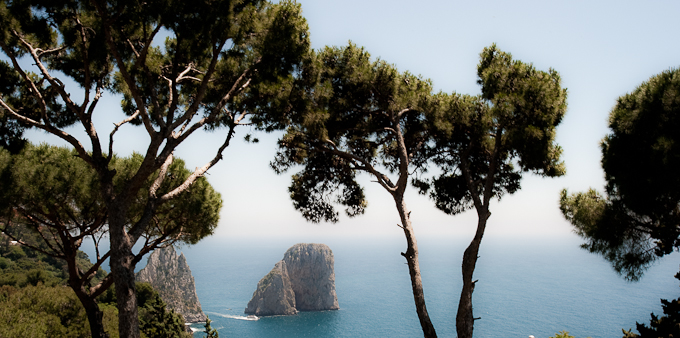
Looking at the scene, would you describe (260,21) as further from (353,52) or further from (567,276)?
(567,276)

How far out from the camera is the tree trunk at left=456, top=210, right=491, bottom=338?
584 centimetres

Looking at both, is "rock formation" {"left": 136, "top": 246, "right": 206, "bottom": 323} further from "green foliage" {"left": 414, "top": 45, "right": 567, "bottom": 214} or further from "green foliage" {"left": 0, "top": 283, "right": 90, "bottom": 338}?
"green foliage" {"left": 414, "top": 45, "right": 567, "bottom": 214}

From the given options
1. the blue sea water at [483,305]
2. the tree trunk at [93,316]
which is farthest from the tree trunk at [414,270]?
the blue sea water at [483,305]

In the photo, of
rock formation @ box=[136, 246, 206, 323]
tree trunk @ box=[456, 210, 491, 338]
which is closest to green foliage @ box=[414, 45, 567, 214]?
tree trunk @ box=[456, 210, 491, 338]

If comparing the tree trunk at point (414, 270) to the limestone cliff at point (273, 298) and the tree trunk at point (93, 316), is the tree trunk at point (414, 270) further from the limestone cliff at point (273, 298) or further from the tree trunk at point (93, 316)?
the limestone cliff at point (273, 298)

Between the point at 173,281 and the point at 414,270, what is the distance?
7695 centimetres

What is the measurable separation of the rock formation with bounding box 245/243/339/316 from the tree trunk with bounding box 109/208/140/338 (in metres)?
71.7

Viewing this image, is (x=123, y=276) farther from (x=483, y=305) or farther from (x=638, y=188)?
(x=483, y=305)

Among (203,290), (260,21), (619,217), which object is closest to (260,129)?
(260,21)

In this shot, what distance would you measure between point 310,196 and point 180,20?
174 inches

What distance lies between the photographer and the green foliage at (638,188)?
473 cm

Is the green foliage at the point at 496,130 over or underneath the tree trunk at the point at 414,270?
over

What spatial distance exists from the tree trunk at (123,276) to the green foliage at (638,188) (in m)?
6.45

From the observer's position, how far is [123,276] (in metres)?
4.52
